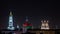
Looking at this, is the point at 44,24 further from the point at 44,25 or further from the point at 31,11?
the point at 31,11

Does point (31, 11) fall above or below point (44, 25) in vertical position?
above

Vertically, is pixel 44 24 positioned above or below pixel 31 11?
below

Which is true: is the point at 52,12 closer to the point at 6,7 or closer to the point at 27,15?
the point at 27,15

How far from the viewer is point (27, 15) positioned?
273 centimetres

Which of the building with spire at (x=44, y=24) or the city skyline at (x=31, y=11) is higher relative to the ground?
the city skyline at (x=31, y=11)

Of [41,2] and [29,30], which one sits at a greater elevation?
[41,2]

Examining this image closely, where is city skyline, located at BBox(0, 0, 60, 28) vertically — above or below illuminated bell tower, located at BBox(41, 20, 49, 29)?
above

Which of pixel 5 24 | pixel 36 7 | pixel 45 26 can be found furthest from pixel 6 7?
pixel 45 26

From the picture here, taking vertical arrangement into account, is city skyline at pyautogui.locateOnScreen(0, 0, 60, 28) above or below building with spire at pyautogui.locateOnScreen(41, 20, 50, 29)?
above

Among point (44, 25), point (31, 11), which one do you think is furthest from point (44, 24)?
point (31, 11)

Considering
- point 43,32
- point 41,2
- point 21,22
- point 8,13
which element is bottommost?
point 43,32

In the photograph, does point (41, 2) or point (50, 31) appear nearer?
point (50, 31)

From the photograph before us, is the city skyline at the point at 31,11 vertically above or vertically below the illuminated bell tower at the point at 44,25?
above

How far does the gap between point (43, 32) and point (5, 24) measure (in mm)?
Result: 751
